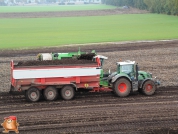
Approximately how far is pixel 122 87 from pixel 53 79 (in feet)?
12.6

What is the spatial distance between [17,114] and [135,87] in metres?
6.69

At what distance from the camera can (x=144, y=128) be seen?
1447 centimetres

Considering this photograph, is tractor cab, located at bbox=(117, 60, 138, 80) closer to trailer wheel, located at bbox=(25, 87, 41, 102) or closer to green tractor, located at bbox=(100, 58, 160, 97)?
green tractor, located at bbox=(100, 58, 160, 97)

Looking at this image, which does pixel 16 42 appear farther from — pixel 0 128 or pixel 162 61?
pixel 0 128

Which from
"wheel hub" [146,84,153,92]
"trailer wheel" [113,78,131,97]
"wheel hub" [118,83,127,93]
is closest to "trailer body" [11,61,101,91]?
"trailer wheel" [113,78,131,97]

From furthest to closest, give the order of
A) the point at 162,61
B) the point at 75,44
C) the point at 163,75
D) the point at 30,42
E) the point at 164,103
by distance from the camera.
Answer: the point at 30,42, the point at 75,44, the point at 162,61, the point at 163,75, the point at 164,103

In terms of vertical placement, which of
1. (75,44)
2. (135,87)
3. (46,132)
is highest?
(75,44)

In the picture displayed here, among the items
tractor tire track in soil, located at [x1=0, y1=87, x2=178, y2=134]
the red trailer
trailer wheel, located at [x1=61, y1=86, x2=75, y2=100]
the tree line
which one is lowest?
tractor tire track in soil, located at [x1=0, y1=87, x2=178, y2=134]

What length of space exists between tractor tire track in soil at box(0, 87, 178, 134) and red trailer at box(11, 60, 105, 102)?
21.3 inches

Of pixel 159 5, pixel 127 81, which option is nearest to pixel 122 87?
pixel 127 81

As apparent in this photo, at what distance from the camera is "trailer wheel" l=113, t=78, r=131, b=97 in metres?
18.9

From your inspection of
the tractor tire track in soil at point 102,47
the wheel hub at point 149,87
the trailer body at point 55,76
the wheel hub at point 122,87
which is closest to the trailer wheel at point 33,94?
the trailer body at point 55,76

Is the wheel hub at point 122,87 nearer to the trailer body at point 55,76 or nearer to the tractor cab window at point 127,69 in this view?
the tractor cab window at point 127,69

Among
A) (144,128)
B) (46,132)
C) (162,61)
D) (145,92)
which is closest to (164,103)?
(145,92)
